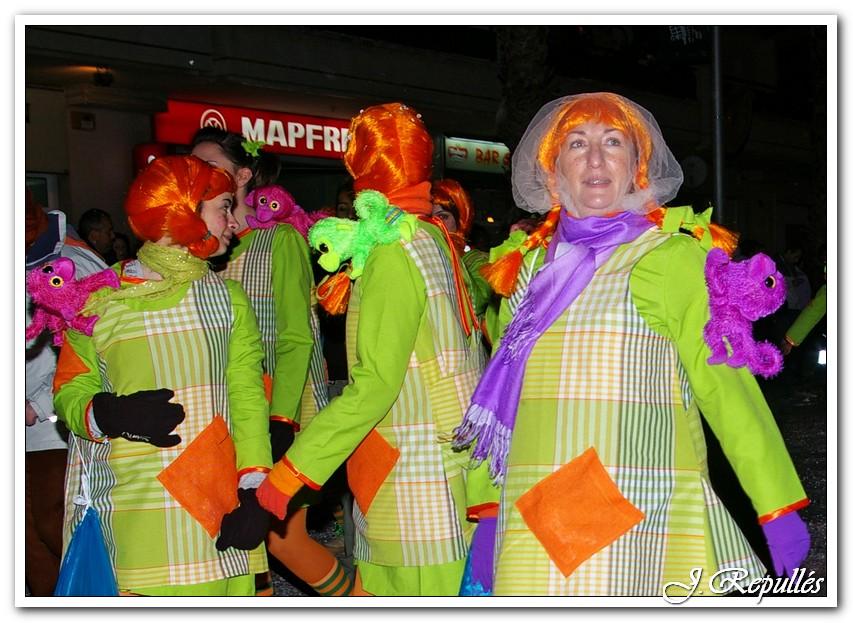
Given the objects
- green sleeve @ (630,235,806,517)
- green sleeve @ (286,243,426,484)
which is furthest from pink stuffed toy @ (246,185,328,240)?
green sleeve @ (630,235,806,517)

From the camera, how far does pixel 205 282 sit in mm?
3971

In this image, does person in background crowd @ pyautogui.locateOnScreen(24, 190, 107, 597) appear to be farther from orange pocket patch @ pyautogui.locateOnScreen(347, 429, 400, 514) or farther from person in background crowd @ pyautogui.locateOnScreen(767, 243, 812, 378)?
person in background crowd @ pyautogui.locateOnScreen(767, 243, 812, 378)

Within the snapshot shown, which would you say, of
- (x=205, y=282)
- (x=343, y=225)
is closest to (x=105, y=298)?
(x=205, y=282)

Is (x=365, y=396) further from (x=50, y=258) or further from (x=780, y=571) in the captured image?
(x=50, y=258)

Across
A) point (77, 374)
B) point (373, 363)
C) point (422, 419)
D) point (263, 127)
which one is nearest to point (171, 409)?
point (77, 374)

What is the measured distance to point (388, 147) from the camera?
398 cm

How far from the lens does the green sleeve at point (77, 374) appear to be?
382 centimetres

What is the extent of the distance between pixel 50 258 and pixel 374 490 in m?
1.91

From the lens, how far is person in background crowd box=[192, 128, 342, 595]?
5238mm

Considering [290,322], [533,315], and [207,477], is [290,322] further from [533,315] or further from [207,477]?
[533,315]

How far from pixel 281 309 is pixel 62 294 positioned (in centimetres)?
172

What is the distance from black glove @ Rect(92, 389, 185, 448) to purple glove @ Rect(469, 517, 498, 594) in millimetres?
1031

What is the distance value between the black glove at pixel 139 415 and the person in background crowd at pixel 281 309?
148 centimetres

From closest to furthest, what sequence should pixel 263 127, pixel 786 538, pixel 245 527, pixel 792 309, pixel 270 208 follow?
pixel 786 538 → pixel 245 527 → pixel 270 208 → pixel 263 127 → pixel 792 309
